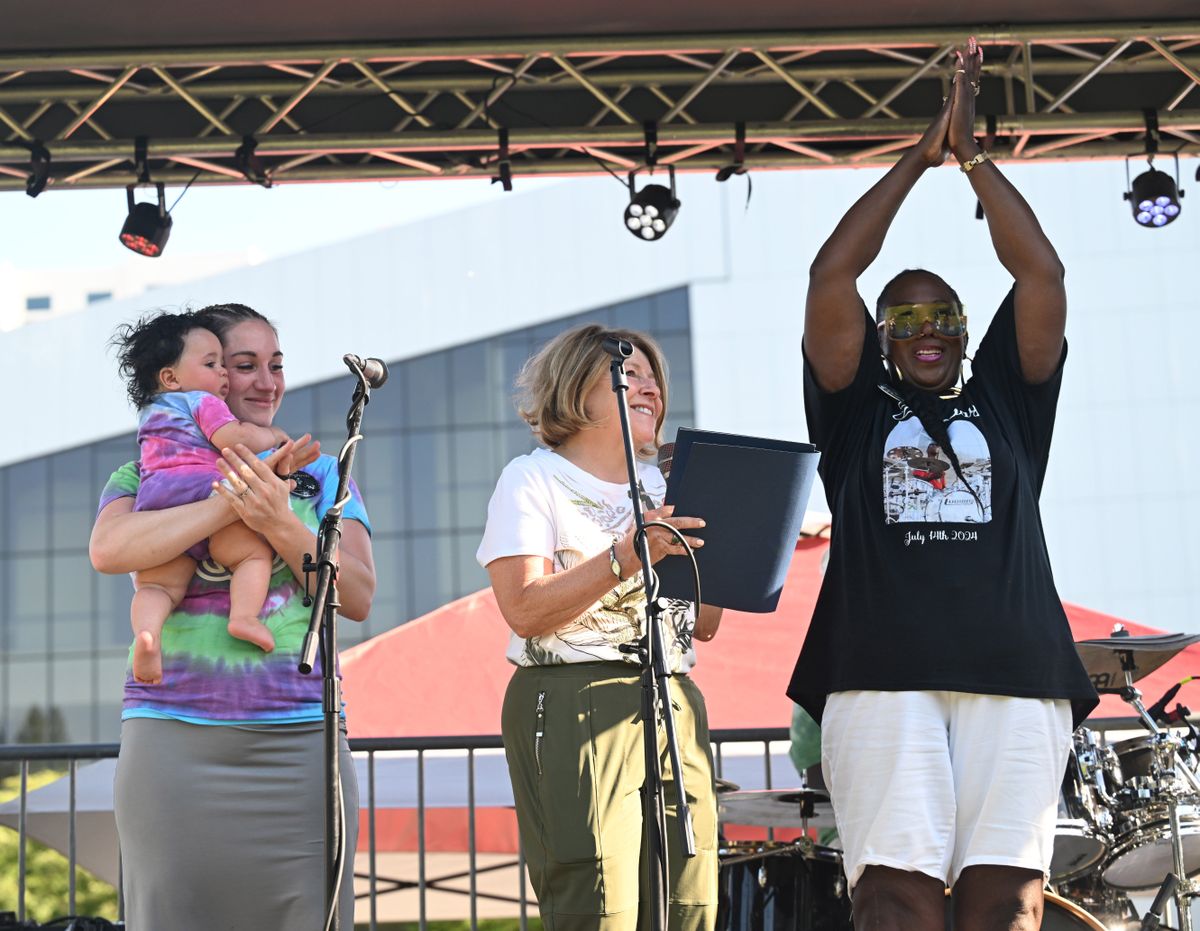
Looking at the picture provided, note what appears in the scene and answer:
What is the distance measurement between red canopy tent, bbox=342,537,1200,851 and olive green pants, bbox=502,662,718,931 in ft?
13.9

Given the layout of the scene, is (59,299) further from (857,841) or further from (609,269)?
(857,841)

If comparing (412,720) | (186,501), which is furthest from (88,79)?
(186,501)

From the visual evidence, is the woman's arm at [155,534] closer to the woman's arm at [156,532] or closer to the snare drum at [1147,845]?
the woman's arm at [156,532]

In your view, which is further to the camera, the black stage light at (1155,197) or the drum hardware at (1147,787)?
the black stage light at (1155,197)

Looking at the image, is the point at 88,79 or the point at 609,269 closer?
the point at 88,79

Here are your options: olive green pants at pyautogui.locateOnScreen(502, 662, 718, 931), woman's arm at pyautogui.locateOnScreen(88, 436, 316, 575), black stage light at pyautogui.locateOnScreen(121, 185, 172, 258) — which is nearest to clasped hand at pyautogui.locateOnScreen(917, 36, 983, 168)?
olive green pants at pyautogui.locateOnScreen(502, 662, 718, 931)

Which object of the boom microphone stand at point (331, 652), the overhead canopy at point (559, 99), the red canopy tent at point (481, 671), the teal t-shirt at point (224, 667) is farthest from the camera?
the red canopy tent at point (481, 671)

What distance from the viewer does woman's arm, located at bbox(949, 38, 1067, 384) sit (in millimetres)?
3320

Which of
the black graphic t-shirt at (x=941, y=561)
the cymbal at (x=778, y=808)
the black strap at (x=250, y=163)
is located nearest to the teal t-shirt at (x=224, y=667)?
the black graphic t-shirt at (x=941, y=561)

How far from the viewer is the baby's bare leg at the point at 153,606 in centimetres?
318

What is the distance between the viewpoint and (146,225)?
300 inches

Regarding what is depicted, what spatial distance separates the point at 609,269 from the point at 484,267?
8.38 ft

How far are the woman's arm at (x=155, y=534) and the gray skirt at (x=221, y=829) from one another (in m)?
0.36

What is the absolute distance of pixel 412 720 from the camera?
309 inches
